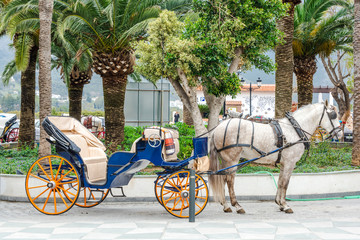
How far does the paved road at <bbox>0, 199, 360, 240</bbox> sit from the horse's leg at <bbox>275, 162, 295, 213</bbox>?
6.2 inches

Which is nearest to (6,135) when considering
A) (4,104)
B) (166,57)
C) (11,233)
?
(166,57)

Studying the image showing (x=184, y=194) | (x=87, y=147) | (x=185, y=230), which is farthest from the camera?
(x=87, y=147)

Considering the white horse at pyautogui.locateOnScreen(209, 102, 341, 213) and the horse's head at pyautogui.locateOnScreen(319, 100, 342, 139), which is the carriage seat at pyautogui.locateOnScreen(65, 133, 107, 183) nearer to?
the white horse at pyautogui.locateOnScreen(209, 102, 341, 213)

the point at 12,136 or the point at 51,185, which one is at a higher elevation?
the point at 51,185

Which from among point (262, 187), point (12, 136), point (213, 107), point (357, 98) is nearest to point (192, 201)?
point (262, 187)

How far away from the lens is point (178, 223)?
291 inches

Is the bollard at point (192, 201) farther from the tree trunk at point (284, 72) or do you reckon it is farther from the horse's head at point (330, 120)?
the tree trunk at point (284, 72)

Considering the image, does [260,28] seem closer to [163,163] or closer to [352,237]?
[163,163]

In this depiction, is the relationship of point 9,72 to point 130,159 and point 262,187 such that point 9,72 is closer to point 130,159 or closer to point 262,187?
point 262,187

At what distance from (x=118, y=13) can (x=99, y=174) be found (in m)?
7.07

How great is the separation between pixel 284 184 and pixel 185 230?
265 centimetres

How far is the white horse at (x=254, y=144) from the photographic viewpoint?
837 cm

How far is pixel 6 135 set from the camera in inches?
914

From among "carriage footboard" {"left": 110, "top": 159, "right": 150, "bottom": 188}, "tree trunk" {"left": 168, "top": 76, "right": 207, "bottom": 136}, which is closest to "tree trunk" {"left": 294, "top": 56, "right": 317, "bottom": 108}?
"tree trunk" {"left": 168, "top": 76, "right": 207, "bottom": 136}
